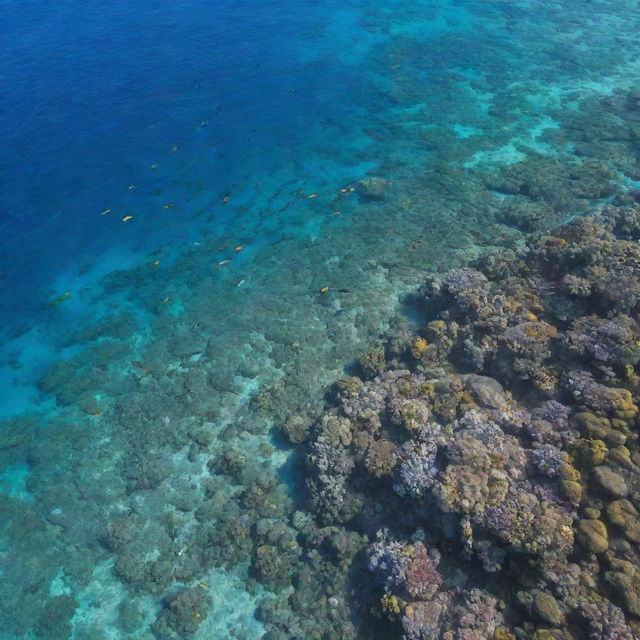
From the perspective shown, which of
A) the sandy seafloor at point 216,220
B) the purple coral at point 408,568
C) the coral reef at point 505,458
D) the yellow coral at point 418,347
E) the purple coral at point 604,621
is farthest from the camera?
the yellow coral at point 418,347

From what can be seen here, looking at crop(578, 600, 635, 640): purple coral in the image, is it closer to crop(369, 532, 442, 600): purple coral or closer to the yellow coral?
crop(369, 532, 442, 600): purple coral

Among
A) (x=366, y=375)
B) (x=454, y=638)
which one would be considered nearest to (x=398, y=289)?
(x=366, y=375)

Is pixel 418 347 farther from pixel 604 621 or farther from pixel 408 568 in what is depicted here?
pixel 604 621

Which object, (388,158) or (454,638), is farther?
(388,158)

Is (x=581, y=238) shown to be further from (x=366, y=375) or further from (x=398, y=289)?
(x=366, y=375)

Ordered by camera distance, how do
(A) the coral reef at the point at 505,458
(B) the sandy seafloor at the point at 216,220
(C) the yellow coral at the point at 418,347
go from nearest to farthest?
(A) the coral reef at the point at 505,458 < (B) the sandy seafloor at the point at 216,220 < (C) the yellow coral at the point at 418,347

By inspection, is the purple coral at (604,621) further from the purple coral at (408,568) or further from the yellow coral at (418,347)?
the yellow coral at (418,347)

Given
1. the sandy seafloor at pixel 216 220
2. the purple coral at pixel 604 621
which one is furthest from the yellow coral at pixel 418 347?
the purple coral at pixel 604 621

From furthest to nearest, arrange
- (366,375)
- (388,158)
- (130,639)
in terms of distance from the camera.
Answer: (388,158) < (366,375) < (130,639)

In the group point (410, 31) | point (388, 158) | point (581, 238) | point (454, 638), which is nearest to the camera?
point (454, 638)
